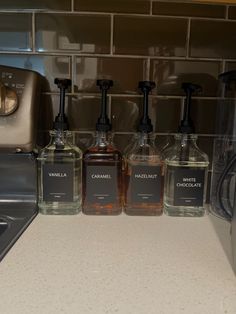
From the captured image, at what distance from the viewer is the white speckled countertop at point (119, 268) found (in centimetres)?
38

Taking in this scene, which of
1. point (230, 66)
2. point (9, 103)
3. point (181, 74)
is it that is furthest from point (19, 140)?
point (230, 66)

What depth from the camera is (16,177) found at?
2.26 ft

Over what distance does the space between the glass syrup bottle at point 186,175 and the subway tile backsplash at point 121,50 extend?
10cm

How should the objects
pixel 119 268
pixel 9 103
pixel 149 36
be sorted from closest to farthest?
pixel 119 268, pixel 9 103, pixel 149 36

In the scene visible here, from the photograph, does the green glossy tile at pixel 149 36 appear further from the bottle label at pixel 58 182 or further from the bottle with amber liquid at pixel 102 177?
the bottle label at pixel 58 182

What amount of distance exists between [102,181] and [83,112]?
199mm

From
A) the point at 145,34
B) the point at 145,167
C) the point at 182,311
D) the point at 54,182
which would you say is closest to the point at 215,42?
the point at 145,34

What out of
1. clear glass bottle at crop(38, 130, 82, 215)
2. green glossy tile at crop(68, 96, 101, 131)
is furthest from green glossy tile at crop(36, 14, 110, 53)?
clear glass bottle at crop(38, 130, 82, 215)

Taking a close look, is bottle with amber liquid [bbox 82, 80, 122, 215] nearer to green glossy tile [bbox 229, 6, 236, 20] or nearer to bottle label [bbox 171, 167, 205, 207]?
bottle label [bbox 171, 167, 205, 207]

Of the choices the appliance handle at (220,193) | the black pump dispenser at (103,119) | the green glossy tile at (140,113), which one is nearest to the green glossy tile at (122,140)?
the green glossy tile at (140,113)

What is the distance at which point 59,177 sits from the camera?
66 cm

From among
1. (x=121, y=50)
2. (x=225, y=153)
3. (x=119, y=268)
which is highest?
(x=121, y=50)

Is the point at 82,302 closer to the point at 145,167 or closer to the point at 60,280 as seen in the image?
the point at 60,280

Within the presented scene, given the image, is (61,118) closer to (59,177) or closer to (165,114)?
(59,177)
